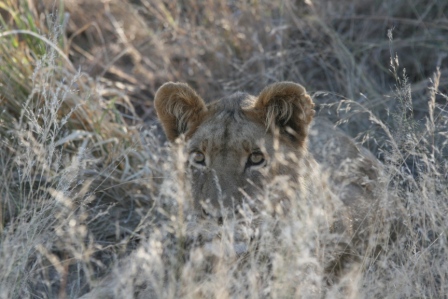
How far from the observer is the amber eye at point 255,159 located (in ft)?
14.5

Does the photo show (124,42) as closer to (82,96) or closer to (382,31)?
(82,96)

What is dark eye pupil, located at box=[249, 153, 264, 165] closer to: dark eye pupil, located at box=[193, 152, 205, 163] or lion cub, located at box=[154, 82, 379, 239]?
lion cub, located at box=[154, 82, 379, 239]

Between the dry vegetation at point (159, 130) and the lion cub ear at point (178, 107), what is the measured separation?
0.73 feet

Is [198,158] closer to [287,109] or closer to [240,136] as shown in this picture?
[240,136]

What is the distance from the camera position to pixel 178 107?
481cm

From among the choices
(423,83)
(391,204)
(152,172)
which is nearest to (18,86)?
(152,172)

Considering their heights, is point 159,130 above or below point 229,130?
below

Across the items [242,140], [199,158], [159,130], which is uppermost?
[242,140]

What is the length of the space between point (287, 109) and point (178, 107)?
2.34 ft

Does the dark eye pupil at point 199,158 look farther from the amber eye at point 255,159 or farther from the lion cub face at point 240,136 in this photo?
the amber eye at point 255,159

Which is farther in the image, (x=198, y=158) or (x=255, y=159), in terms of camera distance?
(x=198, y=158)

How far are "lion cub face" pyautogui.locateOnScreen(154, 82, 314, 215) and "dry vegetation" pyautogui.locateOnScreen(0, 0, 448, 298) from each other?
0.72 feet

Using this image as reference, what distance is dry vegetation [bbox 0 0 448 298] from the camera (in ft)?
13.1

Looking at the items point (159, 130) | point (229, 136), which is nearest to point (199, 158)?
point (229, 136)
